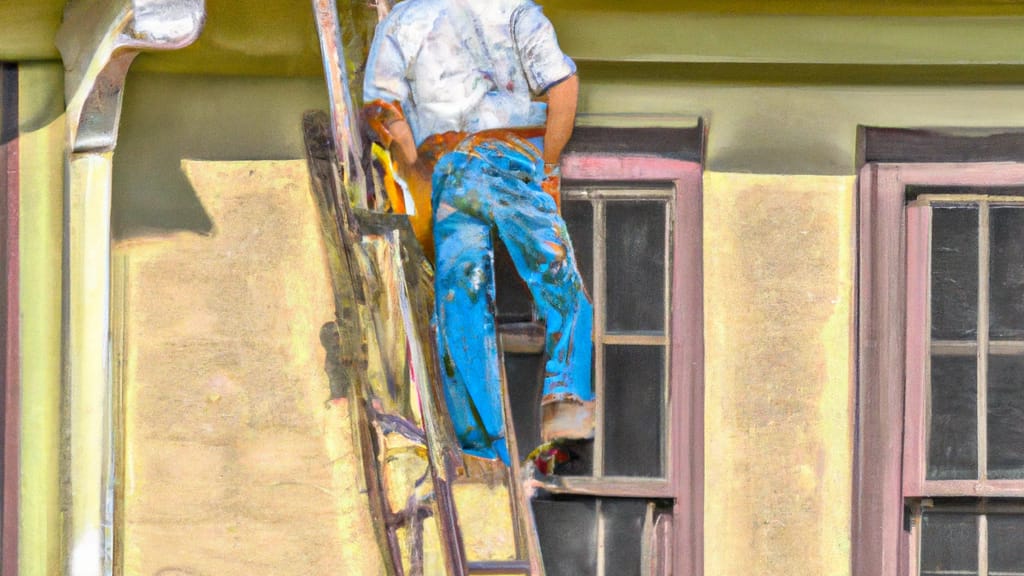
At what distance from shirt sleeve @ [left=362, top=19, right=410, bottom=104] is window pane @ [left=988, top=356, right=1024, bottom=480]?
1895 millimetres

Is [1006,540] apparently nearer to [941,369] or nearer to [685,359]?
[941,369]

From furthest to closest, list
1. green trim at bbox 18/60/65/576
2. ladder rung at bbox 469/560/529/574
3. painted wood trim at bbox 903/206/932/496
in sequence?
1. painted wood trim at bbox 903/206/932/496
2. green trim at bbox 18/60/65/576
3. ladder rung at bbox 469/560/529/574

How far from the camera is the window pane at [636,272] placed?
492cm

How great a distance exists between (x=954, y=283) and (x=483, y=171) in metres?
1.42

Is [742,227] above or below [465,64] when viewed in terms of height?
below

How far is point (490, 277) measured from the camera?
4746 mm

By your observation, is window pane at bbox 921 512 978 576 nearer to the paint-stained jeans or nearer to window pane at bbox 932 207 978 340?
window pane at bbox 932 207 978 340

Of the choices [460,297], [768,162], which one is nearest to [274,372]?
[460,297]

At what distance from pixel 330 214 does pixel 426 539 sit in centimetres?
97

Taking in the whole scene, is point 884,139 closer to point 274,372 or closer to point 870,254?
point 870,254

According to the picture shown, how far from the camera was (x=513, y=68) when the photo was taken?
4773 millimetres

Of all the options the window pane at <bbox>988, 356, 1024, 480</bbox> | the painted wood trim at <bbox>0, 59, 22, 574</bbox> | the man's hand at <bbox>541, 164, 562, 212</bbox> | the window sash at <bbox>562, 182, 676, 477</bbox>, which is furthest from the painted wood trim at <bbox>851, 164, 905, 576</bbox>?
the painted wood trim at <bbox>0, 59, 22, 574</bbox>

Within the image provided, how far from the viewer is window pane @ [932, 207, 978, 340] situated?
4.94 meters

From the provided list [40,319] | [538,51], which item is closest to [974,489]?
[538,51]
